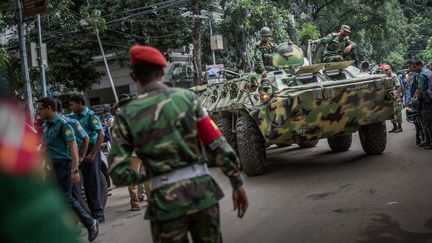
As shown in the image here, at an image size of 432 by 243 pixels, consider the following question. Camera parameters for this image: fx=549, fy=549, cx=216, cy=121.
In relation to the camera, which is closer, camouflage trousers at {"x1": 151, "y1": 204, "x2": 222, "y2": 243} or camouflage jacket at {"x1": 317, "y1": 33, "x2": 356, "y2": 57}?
camouflage trousers at {"x1": 151, "y1": 204, "x2": 222, "y2": 243}

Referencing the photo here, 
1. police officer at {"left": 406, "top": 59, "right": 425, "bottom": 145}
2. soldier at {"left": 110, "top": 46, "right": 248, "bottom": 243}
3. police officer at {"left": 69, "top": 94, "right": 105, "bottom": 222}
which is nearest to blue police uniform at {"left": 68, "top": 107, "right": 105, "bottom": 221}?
police officer at {"left": 69, "top": 94, "right": 105, "bottom": 222}

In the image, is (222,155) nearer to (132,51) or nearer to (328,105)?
(132,51)

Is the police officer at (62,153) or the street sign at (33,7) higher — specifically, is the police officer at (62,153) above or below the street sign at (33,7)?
below

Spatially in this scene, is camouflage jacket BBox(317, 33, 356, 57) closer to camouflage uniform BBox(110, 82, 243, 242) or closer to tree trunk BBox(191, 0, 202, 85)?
camouflage uniform BBox(110, 82, 243, 242)

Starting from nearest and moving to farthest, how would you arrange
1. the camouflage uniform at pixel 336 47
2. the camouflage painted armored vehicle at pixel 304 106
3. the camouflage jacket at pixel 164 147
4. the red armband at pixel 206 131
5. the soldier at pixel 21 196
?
the soldier at pixel 21 196 → the camouflage jacket at pixel 164 147 → the red armband at pixel 206 131 → the camouflage painted armored vehicle at pixel 304 106 → the camouflage uniform at pixel 336 47

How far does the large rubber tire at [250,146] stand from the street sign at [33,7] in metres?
4.41

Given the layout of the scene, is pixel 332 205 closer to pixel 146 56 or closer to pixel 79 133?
pixel 79 133

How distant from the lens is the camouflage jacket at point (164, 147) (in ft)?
9.16

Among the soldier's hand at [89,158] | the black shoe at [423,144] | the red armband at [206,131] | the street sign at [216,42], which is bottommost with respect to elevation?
the black shoe at [423,144]

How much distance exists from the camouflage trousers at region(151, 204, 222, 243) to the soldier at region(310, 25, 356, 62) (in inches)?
284

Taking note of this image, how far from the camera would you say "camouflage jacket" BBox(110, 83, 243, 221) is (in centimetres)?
279

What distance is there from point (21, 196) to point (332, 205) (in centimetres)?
521

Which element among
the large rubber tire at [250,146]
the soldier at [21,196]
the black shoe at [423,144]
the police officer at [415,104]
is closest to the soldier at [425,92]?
the police officer at [415,104]

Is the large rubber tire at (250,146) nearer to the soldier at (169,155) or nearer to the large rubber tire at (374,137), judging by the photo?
the large rubber tire at (374,137)
